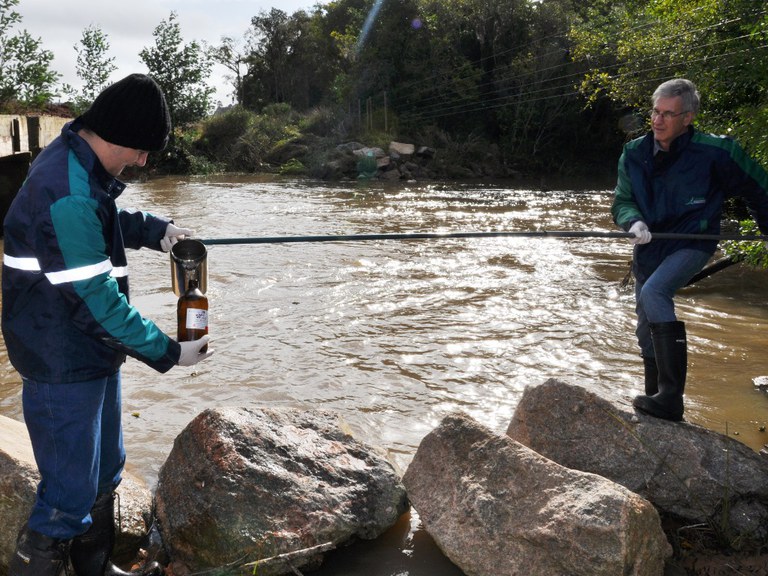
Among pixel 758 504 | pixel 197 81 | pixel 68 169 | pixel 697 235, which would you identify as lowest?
pixel 758 504

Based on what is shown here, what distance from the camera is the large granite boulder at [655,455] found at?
367cm

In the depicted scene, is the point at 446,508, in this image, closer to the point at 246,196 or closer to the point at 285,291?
the point at 285,291

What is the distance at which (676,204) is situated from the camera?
415 centimetres

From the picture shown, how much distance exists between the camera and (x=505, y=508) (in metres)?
3.29

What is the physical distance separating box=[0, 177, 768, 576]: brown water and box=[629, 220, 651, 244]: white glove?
169cm

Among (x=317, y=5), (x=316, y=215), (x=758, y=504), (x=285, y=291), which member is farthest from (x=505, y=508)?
(x=317, y=5)

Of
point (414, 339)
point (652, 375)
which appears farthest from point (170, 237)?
point (414, 339)

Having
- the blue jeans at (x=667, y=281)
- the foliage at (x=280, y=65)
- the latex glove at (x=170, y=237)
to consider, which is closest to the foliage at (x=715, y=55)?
the blue jeans at (x=667, y=281)

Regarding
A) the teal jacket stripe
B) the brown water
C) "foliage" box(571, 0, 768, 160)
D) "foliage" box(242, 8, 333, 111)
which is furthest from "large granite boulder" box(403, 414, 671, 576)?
"foliage" box(242, 8, 333, 111)

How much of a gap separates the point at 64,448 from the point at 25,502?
88 cm

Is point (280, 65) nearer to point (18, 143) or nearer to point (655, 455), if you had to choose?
point (18, 143)

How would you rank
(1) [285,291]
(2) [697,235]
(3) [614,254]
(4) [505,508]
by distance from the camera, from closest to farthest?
(4) [505,508] < (2) [697,235] < (1) [285,291] < (3) [614,254]

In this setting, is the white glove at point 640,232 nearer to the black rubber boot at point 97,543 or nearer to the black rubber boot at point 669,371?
the black rubber boot at point 669,371

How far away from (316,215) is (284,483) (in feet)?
48.0
